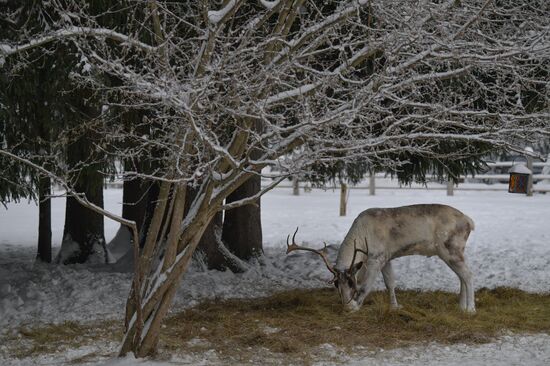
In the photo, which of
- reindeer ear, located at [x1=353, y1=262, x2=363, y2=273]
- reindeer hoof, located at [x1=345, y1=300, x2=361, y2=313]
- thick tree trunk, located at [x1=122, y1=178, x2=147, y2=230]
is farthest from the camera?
thick tree trunk, located at [x1=122, y1=178, x2=147, y2=230]

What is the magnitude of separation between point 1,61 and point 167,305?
279 cm

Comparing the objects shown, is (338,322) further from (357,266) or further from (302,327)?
(357,266)

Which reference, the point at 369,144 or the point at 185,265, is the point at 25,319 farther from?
the point at 369,144

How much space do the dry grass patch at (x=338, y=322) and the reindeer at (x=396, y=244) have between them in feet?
0.85

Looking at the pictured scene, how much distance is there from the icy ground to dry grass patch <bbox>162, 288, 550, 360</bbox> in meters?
0.38

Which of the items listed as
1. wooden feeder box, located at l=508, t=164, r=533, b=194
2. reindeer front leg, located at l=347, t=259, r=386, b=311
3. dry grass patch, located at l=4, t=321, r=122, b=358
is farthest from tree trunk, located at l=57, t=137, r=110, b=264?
wooden feeder box, located at l=508, t=164, r=533, b=194

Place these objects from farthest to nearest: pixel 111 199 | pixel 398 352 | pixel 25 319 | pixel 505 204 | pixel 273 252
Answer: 1. pixel 111 199
2. pixel 505 204
3. pixel 273 252
4. pixel 25 319
5. pixel 398 352

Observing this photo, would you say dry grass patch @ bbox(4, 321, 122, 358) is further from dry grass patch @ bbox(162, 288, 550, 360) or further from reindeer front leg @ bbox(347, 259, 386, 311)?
reindeer front leg @ bbox(347, 259, 386, 311)

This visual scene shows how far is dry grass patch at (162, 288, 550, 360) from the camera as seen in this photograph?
719 cm

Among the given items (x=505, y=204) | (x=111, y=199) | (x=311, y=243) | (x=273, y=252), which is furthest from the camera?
(x=111, y=199)

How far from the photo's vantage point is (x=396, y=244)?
29.1ft

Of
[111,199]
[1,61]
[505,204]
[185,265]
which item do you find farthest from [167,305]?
[111,199]

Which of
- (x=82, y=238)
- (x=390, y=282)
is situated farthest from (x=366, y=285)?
(x=82, y=238)

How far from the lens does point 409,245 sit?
8.86 metres
